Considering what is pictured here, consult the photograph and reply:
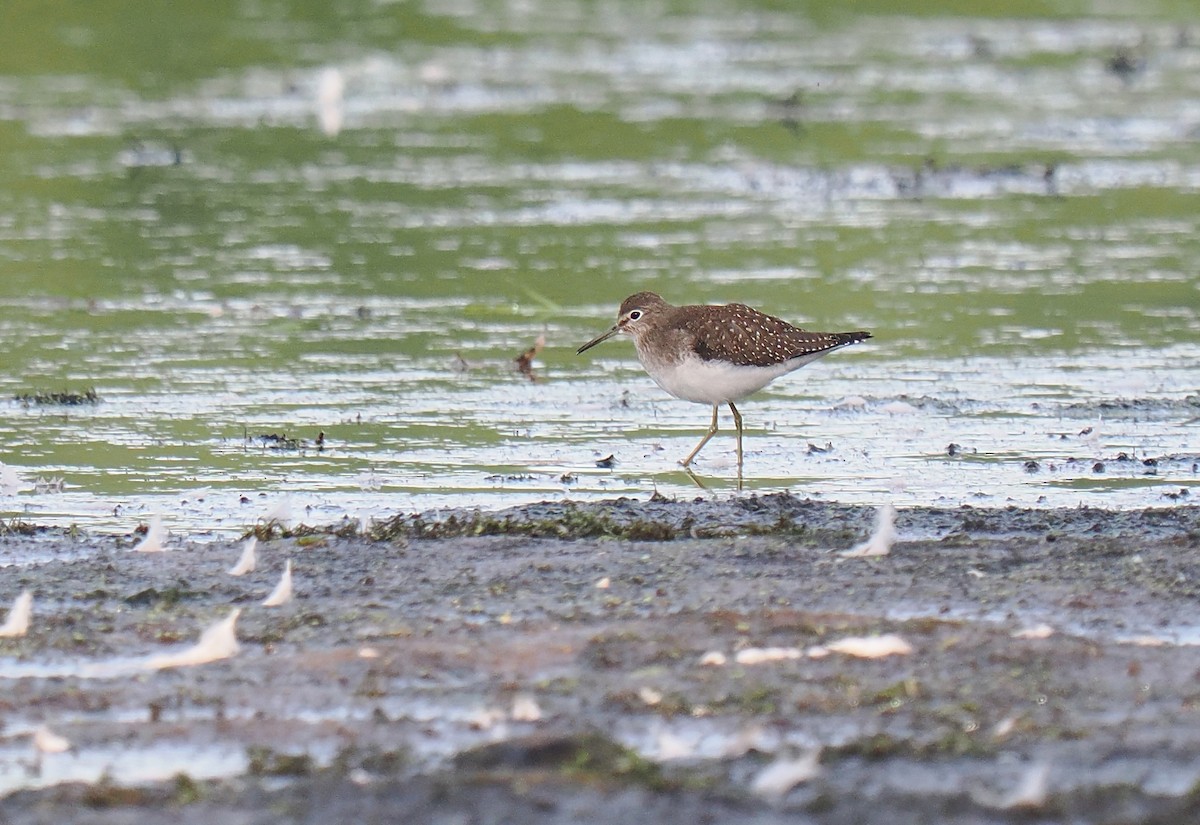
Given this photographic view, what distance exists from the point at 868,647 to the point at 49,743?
241 centimetres

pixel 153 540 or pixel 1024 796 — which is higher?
pixel 153 540

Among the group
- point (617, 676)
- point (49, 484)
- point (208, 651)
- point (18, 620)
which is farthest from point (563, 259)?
point (617, 676)

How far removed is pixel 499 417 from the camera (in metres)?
11.0

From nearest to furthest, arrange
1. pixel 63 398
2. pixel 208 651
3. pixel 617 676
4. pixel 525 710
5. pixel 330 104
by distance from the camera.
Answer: pixel 525 710 < pixel 617 676 < pixel 208 651 < pixel 63 398 < pixel 330 104

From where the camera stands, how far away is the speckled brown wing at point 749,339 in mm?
10062

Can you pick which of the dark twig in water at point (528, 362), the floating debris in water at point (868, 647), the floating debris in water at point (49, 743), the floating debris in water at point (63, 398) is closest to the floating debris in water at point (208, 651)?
the floating debris in water at point (49, 743)

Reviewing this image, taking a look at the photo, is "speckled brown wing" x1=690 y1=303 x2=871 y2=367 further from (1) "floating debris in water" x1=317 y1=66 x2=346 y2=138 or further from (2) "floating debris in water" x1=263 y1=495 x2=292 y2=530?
(1) "floating debris in water" x1=317 y1=66 x2=346 y2=138

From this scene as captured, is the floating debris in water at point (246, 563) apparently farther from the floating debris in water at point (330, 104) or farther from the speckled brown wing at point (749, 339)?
the floating debris in water at point (330, 104)

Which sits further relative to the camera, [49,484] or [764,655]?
[49,484]

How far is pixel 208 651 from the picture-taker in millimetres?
6445

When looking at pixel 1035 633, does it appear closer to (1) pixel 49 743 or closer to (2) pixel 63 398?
(1) pixel 49 743

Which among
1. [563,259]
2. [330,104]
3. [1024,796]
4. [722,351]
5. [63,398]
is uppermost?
[330,104]

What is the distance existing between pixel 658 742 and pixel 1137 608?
2018 mm

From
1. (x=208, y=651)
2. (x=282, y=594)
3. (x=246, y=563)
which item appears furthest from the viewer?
(x=246, y=563)
